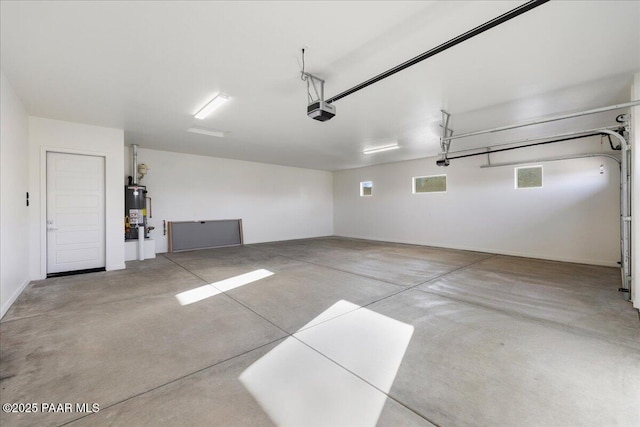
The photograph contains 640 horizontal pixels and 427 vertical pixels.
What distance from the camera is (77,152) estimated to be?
4.89 meters

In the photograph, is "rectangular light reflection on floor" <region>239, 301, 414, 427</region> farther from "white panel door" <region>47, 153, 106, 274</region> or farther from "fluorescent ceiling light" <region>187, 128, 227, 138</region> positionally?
"white panel door" <region>47, 153, 106, 274</region>

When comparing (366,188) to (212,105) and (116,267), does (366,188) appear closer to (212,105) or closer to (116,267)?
(212,105)

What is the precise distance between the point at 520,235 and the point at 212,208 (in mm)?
8794

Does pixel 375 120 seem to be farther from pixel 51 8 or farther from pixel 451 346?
pixel 51 8

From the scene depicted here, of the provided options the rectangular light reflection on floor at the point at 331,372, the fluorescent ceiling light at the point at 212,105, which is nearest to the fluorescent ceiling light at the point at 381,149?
the fluorescent ceiling light at the point at 212,105

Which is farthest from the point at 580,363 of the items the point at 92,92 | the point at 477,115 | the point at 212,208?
the point at 212,208

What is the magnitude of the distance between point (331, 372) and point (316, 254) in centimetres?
505

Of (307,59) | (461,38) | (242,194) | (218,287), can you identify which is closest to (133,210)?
(242,194)

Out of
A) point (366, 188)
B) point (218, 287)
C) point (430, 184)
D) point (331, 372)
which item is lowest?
point (331, 372)

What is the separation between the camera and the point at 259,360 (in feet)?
6.97

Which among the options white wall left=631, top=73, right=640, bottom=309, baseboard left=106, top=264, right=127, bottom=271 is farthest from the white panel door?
white wall left=631, top=73, right=640, bottom=309

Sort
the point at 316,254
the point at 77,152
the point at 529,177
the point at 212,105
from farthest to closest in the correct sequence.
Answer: the point at 316,254 < the point at 529,177 < the point at 77,152 < the point at 212,105

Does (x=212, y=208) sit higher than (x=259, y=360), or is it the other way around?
(x=212, y=208)

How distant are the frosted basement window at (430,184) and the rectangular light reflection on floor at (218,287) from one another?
19.8ft
